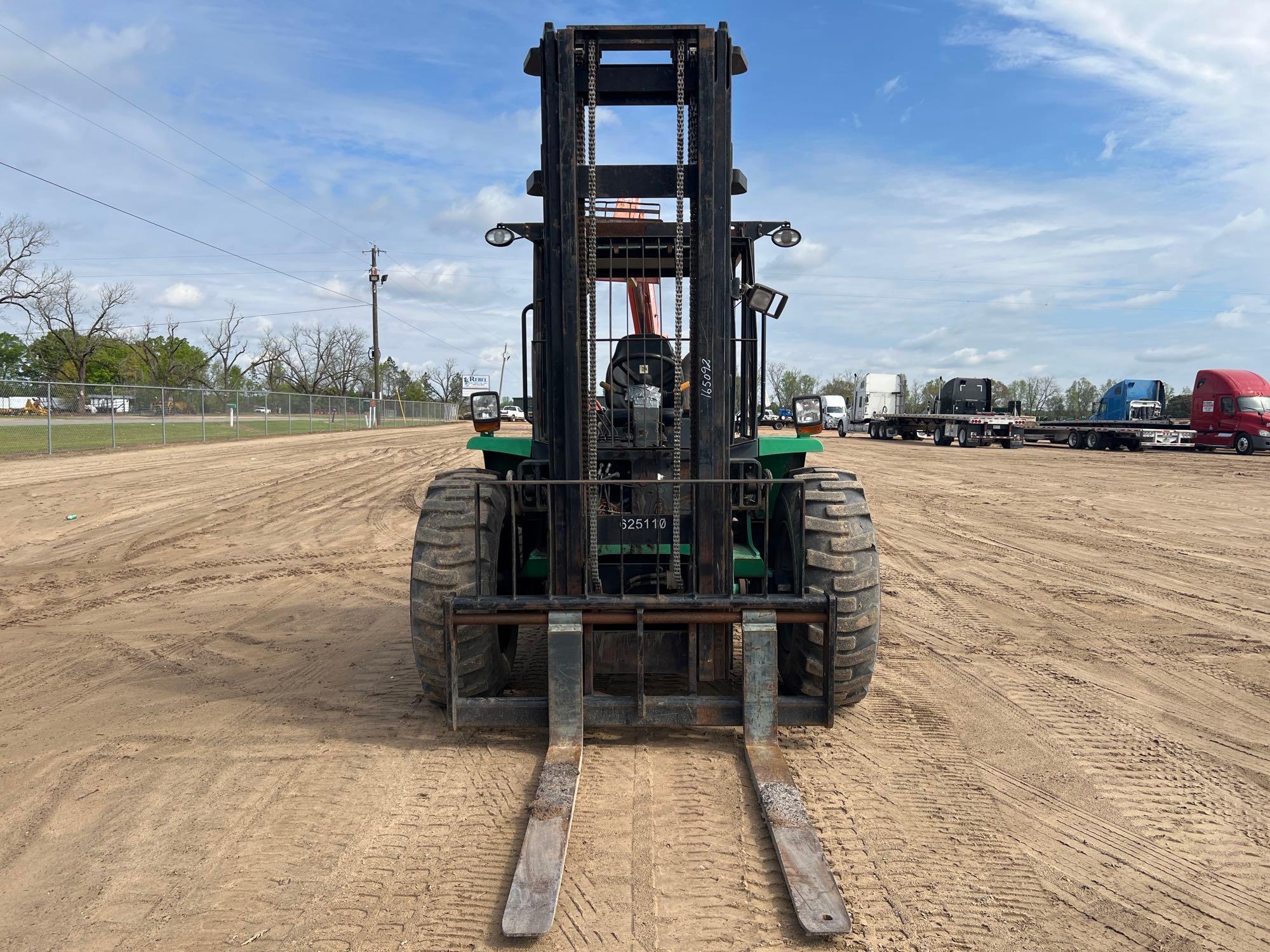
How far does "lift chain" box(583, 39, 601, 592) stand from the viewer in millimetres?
4465

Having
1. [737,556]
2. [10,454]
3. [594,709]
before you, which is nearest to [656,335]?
[737,556]

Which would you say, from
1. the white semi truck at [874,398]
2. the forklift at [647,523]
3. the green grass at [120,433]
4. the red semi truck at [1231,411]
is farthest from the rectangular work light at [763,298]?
the white semi truck at [874,398]

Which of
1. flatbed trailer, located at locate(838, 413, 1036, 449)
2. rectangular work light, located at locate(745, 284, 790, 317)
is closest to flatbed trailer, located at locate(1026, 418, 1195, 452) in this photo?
flatbed trailer, located at locate(838, 413, 1036, 449)

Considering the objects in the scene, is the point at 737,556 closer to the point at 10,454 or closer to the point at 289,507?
the point at 289,507

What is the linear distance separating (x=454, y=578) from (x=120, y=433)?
2731cm

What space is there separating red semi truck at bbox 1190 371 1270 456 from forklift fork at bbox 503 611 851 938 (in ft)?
111

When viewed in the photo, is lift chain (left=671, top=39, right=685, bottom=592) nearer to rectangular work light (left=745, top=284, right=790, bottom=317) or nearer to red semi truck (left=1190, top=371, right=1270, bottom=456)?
rectangular work light (left=745, top=284, right=790, bottom=317)

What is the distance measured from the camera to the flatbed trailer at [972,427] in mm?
37125

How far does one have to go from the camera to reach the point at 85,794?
4160 millimetres

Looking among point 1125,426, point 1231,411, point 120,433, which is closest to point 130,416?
point 120,433

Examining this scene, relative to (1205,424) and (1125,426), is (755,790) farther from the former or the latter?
(1205,424)

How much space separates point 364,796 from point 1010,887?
9.54ft

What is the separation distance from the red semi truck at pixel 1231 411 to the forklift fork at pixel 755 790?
33937mm

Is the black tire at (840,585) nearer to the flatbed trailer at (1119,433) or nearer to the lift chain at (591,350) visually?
the lift chain at (591,350)
